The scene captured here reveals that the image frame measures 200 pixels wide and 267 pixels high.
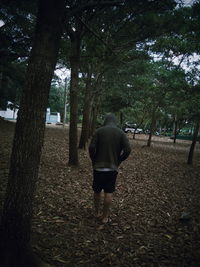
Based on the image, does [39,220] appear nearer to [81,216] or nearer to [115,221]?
[81,216]

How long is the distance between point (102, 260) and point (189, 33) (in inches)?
303

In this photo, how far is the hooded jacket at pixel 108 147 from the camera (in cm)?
405

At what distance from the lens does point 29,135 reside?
8.70ft

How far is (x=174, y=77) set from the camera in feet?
34.1

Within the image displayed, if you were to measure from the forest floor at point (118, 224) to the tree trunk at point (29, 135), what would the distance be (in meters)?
0.66

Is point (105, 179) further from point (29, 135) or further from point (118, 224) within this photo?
point (29, 135)

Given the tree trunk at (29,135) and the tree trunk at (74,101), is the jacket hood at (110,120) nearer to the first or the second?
the tree trunk at (29,135)

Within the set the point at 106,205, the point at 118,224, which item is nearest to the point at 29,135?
the point at 106,205

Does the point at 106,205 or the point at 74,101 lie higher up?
the point at 74,101

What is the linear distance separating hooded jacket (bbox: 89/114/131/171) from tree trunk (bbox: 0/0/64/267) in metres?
1.55

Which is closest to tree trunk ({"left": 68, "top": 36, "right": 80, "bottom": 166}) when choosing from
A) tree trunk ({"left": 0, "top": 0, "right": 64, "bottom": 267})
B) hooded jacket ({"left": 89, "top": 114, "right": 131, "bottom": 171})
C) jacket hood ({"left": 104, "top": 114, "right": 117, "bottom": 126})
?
jacket hood ({"left": 104, "top": 114, "right": 117, "bottom": 126})

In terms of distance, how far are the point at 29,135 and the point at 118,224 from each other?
2.91 metres

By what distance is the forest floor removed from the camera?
3336mm

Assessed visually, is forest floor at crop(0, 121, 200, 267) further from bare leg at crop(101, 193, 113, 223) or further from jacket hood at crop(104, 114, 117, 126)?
jacket hood at crop(104, 114, 117, 126)
